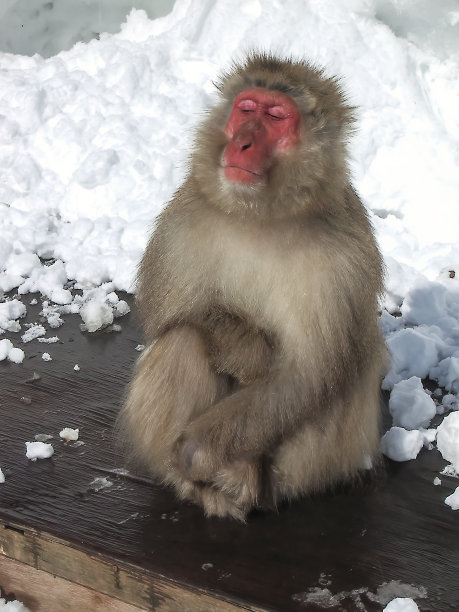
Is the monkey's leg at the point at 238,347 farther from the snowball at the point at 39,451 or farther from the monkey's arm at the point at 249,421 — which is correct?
the snowball at the point at 39,451

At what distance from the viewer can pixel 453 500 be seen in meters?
2.36

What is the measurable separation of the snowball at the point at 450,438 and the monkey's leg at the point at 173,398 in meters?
0.68

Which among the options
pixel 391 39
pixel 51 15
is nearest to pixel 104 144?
pixel 51 15

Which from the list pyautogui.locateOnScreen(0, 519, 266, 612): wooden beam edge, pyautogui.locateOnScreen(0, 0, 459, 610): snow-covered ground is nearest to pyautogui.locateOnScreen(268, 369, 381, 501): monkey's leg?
pyautogui.locateOnScreen(0, 519, 266, 612): wooden beam edge

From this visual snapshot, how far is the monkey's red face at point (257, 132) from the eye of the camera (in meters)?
2.00

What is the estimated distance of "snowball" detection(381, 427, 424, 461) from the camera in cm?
256

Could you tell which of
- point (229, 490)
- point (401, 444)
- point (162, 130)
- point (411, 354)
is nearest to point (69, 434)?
point (229, 490)

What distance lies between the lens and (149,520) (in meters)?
2.22

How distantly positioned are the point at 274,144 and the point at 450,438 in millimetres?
1027

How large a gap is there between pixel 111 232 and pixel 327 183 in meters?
1.94

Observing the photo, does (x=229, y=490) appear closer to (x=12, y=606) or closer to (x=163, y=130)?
(x=12, y=606)

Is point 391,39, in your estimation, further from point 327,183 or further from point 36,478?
point 36,478

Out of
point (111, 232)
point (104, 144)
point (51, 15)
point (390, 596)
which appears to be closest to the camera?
point (390, 596)

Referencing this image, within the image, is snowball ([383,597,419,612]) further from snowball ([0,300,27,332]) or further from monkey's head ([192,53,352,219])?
snowball ([0,300,27,332])
